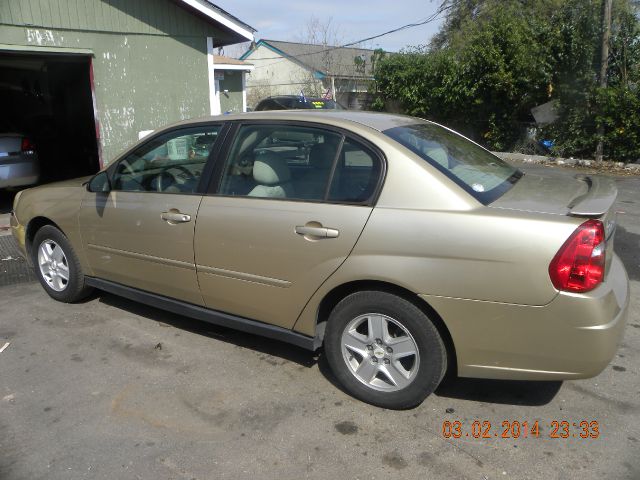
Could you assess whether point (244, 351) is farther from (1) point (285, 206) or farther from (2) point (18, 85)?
(2) point (18, 85)

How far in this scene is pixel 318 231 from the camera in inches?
121

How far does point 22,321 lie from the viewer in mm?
4453

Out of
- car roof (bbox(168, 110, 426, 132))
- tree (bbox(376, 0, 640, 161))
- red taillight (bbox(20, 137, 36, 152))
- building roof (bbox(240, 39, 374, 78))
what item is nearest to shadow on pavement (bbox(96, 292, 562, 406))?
car roof (bbox(168, 110, 426, 132))

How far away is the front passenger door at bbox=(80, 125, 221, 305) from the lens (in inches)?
146

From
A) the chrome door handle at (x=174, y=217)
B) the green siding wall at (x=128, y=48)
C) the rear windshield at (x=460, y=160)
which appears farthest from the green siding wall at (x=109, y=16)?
the rear windshield at (x=460, y=160)

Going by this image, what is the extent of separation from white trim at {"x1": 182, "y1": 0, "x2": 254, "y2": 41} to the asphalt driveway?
21.0 feet

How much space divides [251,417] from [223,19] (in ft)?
25.3

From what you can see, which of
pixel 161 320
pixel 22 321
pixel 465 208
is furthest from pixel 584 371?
pixel 22 321

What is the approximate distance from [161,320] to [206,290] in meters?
1.03

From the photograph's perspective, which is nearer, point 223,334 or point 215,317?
point 215,317

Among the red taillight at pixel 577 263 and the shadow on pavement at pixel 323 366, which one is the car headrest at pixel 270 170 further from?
the red taillight at pixel 577 263

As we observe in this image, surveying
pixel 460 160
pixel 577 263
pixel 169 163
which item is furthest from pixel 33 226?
pixel 577 263

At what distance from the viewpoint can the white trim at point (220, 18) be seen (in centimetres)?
871

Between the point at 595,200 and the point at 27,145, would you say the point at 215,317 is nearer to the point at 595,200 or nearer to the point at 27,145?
the point at 595,200
